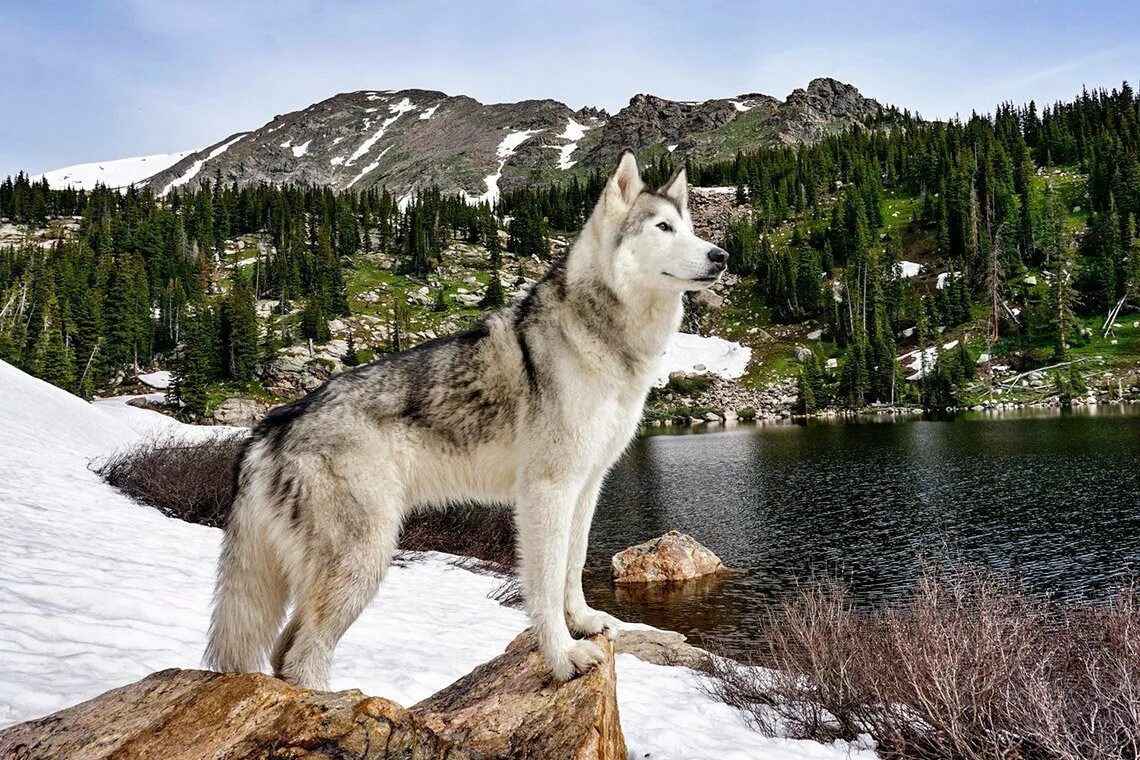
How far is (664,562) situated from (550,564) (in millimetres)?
20408

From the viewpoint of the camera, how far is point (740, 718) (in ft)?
30.8

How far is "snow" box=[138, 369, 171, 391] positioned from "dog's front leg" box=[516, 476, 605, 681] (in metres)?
104

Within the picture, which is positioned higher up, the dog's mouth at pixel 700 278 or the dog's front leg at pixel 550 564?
the dog's mouth at pixel 700 278

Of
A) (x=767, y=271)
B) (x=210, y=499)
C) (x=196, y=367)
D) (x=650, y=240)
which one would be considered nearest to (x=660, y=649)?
(x=650, y=240)

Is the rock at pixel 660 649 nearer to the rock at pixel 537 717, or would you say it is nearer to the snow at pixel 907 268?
the rock at pixel 537 717

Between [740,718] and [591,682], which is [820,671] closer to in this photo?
[740,718]

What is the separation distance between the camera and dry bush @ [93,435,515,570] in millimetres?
20000

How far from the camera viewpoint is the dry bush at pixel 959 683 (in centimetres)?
743

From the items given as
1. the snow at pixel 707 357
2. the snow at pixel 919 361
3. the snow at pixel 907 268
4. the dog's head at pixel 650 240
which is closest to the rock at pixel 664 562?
the dog's head at pixel 650 240

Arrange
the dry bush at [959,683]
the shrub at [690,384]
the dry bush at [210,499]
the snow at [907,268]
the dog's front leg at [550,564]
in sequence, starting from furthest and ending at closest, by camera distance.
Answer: the snow at [907,268]
the shrub at [690,384]
the dry bush at [210,499]
the dry bush at [959,683]
the dog's front leg at [550,564]

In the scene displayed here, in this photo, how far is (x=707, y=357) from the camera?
130000 millimetres

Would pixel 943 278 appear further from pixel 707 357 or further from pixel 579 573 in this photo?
pixel 579 573

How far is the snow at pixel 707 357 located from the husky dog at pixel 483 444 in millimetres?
117156

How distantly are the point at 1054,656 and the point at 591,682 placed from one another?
9.45 metres
